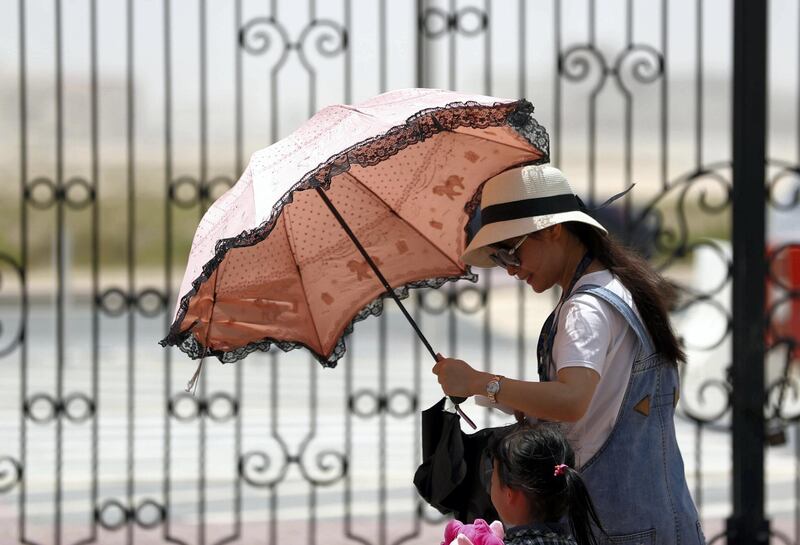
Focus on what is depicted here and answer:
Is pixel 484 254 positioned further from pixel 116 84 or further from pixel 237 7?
pixel 116 84

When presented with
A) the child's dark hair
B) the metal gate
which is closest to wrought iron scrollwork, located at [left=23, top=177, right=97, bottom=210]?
the metal gate

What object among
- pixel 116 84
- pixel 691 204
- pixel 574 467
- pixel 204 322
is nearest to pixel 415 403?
pixel 204 322

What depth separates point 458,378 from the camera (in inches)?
109

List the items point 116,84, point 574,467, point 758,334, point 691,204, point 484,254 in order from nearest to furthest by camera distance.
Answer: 1. point 574,467
2. point 484,254
3. point 758,334
4. point 116,84
5. point 691,204

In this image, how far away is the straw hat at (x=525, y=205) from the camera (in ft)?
9.26

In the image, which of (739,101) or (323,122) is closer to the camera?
(323,122)

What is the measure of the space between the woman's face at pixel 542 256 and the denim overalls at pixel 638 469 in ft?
0.37

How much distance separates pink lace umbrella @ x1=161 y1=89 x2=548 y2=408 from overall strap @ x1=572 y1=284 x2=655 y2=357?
465 millimetres

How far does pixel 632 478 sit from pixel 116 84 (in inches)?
229

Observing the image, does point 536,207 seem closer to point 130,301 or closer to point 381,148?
point 381,148

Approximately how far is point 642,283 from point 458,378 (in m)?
0.45

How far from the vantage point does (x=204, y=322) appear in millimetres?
3176

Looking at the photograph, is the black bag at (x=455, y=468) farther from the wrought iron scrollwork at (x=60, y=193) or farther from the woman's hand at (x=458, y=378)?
the wrought iron scrollwork at (x=60, y=193)

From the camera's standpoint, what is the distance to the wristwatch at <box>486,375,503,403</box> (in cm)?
272
